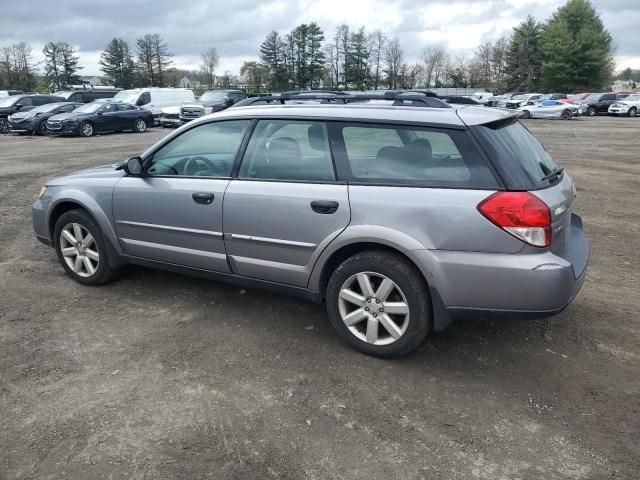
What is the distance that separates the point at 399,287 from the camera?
348 cm

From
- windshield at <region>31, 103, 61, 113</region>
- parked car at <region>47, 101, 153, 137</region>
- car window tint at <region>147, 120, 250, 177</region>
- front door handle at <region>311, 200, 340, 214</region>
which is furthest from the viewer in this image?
windshield at <region>31, 103, 61, 113</region>

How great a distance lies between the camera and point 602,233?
697cm

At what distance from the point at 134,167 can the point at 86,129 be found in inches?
781

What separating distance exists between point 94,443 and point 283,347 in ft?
4.67

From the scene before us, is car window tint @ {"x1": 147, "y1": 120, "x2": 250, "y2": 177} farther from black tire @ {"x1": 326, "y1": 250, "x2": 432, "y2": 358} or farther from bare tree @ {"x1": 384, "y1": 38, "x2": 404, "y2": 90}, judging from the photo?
bare tree @ {"x1": 384, "y1": 38, "x2": 404, "y2": 90}

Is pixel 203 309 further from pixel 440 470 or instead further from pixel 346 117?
pixel 440 470

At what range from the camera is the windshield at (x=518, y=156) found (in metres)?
3.30

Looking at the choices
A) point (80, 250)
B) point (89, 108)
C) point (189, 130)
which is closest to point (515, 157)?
point (189, 130)

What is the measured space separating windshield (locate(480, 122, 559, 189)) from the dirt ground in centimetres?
122

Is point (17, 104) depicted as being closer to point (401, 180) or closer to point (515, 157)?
point (401, 180)

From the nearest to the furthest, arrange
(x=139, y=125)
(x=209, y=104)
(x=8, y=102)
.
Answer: (x=139, y=125), (x=8, y=102), (x=209, y=104)

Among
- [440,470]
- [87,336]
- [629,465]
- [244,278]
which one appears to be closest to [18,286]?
[87,336]

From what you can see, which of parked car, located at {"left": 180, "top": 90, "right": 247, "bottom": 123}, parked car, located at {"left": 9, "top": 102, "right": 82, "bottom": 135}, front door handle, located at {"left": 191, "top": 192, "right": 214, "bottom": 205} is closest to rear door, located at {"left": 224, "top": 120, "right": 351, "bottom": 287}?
front door handle, located at {"left": 191, "top": 192, "right": 214, "bottom": 205}

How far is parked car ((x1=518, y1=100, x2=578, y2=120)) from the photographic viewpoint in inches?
1421
